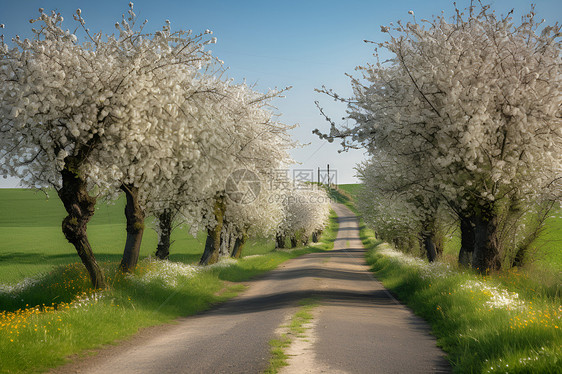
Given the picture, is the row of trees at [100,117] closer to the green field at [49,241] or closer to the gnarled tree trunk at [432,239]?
the green field at [49,241]

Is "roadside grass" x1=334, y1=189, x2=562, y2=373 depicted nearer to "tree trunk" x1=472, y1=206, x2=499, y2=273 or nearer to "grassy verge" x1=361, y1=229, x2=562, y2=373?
"grassy verge" x1=361, y1=229, x2=562, y2=373

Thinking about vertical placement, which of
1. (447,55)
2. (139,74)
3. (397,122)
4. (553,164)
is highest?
(447,55)

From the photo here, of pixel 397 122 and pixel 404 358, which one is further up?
pixel 397 122

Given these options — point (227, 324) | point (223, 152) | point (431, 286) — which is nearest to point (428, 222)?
point (431, 286)

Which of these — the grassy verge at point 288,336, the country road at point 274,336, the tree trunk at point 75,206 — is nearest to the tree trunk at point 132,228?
the tree trunk at point 75,206

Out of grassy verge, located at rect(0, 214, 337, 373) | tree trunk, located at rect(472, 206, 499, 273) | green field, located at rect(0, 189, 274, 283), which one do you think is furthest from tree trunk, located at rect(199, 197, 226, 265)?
tree trunk, located at rect(472, 206, 499, 273)

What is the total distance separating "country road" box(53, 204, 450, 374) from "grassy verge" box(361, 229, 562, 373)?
536mm

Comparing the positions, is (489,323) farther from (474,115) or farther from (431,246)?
(431,246)

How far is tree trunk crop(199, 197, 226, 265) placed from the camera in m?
29.2

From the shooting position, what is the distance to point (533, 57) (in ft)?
53.5

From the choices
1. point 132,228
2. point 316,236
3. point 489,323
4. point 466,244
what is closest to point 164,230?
point 132,228

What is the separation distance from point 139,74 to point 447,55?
10.4 meters

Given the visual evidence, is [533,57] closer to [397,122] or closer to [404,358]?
[397,122]

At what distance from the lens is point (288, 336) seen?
1131 cm
